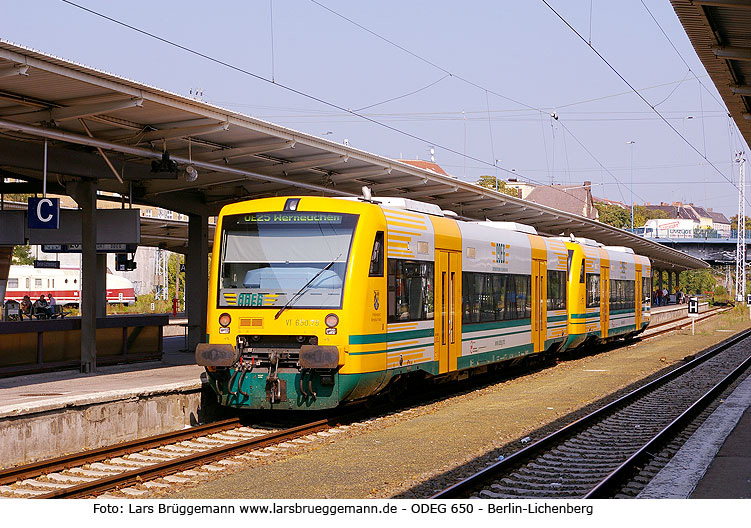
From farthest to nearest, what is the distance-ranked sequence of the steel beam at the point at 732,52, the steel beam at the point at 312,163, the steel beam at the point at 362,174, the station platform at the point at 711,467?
the steel beam at the point at 362,174 → the steel beam at the point at 312,163 → the steel beam at the point at 732,52 → the station platform at the point at 711,467

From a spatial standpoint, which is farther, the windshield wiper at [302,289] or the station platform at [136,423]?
the windshield wiper at [302,289]

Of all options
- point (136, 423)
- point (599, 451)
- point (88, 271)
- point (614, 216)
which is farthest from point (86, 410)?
point (614, 216)

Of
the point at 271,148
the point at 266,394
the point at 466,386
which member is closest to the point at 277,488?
the point at 266,394

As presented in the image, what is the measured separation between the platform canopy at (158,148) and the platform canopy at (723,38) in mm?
6572

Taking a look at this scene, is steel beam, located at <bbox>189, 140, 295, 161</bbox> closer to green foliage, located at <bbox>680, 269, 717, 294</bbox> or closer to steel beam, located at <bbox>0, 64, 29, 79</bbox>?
steel beam, located at <bbox>0, 64, 29, 79</bbox>

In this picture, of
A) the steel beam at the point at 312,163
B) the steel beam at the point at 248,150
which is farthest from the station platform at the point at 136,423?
the steel beam at the point at 312,163

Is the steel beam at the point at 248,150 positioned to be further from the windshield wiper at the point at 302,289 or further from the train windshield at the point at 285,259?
the windshield wiper at the point at 302,289

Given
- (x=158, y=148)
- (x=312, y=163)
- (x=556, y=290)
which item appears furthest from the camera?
(x=556, y=290)

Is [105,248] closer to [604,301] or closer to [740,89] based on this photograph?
[740,89]

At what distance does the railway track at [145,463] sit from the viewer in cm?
→ 923

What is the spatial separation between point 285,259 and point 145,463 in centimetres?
362

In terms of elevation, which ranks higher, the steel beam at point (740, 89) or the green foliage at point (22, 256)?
the steel beam at point (740, 89)

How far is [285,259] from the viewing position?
13195 mm
